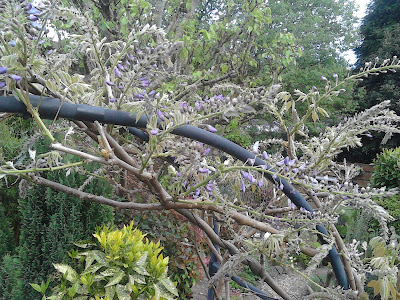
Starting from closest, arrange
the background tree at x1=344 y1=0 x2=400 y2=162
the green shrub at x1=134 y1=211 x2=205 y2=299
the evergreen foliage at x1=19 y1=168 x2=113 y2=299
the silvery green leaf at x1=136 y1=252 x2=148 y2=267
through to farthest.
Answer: the silvery green leaf at x1=136 y1=252 x2=148 y2=267, the evergreen foliage at x1=19 y1=168 x2=113 y2=299, the green shrub at x1=134 y1=211 x2=205 y2=299, the background tree at x1=344 y1=0 x2=400 y2=162

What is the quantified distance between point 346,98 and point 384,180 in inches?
383

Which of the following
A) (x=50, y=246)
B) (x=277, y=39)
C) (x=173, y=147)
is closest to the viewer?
(x=173, y=147)

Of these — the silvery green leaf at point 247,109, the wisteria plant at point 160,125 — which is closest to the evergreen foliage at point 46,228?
the wisteria plant at point 160,125

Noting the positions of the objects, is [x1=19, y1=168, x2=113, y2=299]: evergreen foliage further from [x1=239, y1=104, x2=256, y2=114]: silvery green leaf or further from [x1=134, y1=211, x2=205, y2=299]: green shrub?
[x1=239, y1=104, x2=256, y2=114]: silvery green leaf

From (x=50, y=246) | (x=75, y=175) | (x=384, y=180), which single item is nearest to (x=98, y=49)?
(x=75, y=175)

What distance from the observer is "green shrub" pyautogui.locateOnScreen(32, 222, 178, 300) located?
6.16 ft

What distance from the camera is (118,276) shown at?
1.88 m

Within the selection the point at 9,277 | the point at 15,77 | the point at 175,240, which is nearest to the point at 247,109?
the point at 15,77

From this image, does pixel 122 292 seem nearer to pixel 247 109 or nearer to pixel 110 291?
pixel 110 291

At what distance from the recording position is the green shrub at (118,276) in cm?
188

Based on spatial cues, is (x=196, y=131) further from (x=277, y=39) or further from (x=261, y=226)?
(x=277, y=39)

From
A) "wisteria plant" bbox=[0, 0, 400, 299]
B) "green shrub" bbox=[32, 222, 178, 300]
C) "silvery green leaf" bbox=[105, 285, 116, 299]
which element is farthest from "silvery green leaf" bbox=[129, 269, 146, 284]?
"wisteria plant" bbox=[0, 0, 400, 299]

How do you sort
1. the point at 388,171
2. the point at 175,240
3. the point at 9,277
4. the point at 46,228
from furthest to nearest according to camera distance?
the point at 388,171 → the point at 175,240 → the point at 9,277 → the point at 46,228

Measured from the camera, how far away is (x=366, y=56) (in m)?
15.7
